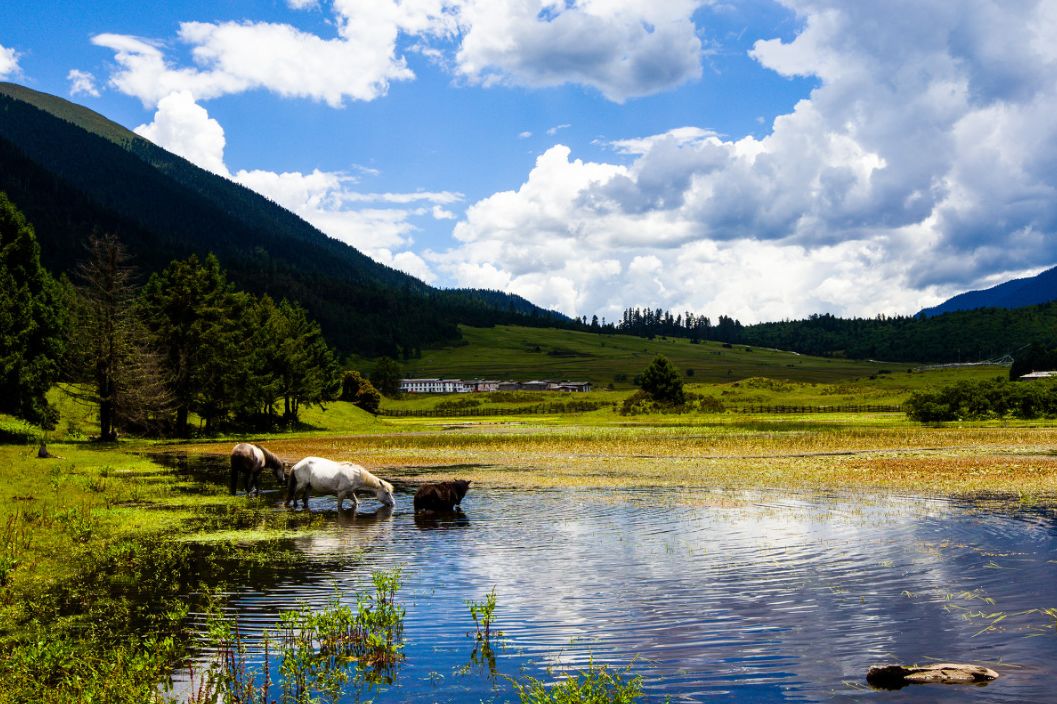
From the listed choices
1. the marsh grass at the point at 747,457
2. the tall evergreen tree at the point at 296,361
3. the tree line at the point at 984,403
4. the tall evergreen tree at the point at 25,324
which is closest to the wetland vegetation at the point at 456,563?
the marsh grass at the point at 747,457

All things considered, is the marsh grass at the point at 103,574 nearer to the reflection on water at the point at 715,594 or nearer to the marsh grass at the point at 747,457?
the reflection on water at the point at 715,594

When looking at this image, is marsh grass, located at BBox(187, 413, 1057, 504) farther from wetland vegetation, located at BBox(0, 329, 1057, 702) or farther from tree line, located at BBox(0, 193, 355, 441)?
tree line, located at BBox(0, 193, 355, 441)

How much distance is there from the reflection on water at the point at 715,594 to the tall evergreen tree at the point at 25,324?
121 ft

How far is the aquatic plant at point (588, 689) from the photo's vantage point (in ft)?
31.4

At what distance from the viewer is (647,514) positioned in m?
26.7

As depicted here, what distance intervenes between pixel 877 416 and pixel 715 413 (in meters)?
23.6

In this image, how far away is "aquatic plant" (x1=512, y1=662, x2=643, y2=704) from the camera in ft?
31.4

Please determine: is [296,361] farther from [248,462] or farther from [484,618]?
[484,618]

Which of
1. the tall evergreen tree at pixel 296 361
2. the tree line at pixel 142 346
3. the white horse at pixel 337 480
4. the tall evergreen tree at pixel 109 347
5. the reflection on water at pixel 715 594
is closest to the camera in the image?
the reflection on water at pixel 715 594

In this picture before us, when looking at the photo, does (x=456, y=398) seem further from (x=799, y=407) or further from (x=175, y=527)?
(x=175, y=527)

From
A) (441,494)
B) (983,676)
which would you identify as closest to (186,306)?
(441,494)

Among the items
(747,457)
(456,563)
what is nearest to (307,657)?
(456,563)

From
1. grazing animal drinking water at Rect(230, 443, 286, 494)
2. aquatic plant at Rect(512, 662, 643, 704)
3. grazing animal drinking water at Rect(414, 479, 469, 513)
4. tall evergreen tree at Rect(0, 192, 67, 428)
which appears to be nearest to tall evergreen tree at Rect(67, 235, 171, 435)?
tall evergreen tree at Rect(0, 192, 67, 428)

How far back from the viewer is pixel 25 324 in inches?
2074
